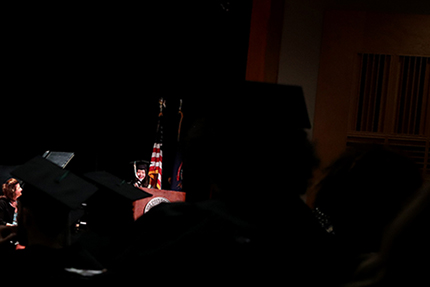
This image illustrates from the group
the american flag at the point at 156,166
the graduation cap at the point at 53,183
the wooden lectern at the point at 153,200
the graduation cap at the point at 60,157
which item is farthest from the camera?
the american flag at the point at 156,166

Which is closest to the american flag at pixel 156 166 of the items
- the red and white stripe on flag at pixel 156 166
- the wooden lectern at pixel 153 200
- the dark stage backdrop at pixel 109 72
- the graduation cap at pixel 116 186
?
the red and white stripe on flag at pixel 156 166

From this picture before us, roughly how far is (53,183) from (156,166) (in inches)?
113

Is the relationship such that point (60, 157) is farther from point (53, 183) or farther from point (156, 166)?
point (53, 183)

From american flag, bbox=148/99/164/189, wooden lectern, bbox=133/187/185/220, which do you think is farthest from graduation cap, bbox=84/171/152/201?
american flag, bbox=148/99/164/189

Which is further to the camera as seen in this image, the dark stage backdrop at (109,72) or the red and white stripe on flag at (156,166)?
the red and white stripe on flag at (156,166)

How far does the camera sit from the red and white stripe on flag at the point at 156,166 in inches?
206

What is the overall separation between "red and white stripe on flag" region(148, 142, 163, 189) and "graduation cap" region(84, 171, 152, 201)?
1537mm

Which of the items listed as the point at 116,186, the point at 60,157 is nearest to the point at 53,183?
the point at 116,186

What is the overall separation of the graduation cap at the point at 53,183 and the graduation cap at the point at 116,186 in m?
0.79

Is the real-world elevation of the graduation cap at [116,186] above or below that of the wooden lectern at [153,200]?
above

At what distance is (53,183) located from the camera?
239 cm

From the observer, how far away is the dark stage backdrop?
15.0ft

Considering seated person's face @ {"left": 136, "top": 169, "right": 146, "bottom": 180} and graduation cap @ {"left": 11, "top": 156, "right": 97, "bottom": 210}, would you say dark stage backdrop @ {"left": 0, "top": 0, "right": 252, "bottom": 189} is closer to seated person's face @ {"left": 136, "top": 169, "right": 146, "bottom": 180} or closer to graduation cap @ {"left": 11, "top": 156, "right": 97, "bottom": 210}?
seated person's face @ {"left": 136, "top": 169, "right": 146, "bottom": 180}

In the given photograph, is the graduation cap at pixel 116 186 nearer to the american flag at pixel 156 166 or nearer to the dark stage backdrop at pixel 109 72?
the american flag at pixel 156 166
